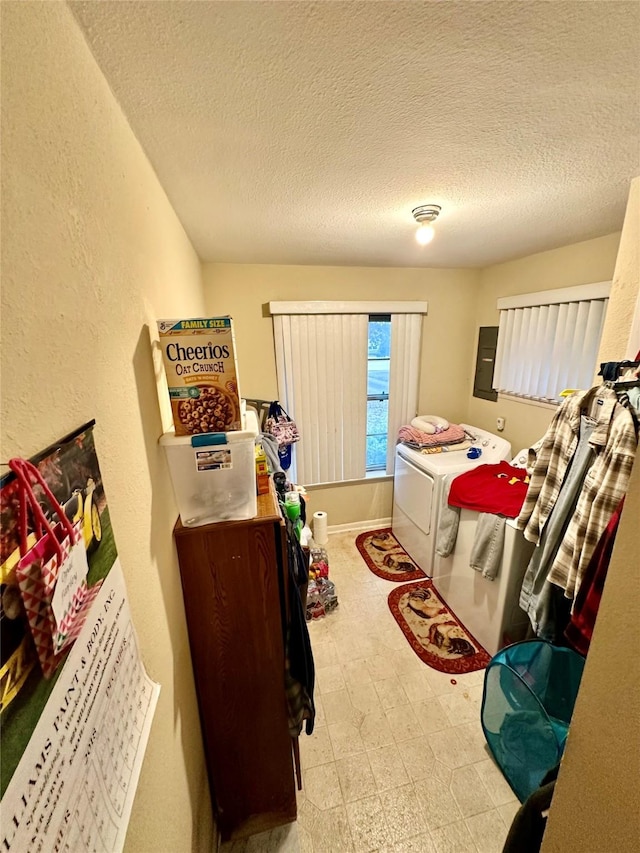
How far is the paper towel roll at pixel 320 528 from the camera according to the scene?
2668 millimetres

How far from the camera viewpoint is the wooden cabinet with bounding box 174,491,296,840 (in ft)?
3.27

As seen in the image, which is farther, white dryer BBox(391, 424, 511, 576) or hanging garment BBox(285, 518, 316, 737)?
white dryer BBox(391, 424, 511, 576)

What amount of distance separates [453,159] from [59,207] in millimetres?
1083

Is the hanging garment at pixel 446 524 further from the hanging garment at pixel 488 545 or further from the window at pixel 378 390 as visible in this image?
the window at pixel 378 390

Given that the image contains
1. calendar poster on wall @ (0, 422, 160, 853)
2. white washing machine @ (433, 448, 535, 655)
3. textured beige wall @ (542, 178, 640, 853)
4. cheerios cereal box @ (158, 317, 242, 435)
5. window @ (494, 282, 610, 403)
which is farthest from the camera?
window @ (494, 282, 610, 403)

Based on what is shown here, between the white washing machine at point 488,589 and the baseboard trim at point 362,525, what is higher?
the white washing machine at point 488,589

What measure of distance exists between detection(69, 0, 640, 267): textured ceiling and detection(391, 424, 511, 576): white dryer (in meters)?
1.54

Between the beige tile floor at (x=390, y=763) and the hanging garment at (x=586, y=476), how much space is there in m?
0.93

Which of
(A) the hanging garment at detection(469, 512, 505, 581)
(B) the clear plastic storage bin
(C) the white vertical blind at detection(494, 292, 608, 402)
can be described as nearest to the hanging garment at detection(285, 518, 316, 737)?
(B) the clear plastic storage bin

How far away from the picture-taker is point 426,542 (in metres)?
2.39

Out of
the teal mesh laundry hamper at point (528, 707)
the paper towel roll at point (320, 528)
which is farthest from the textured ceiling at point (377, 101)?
the paper towel roll at point (320, 528)

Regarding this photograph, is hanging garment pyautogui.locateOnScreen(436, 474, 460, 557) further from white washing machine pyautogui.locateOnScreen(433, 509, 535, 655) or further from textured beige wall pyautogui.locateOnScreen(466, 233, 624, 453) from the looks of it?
textured beige wall pyautogui.locateOnScreen(466, 233, 624, 453)

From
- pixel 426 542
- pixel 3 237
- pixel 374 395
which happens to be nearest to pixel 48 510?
pixel 3 237

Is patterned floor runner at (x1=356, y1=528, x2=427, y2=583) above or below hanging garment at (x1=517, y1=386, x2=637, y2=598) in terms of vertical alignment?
below
